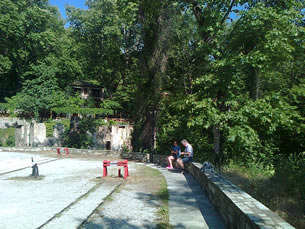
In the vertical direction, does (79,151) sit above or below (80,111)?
below

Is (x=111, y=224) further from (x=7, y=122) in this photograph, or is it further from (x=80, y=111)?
(x=7, y=122)

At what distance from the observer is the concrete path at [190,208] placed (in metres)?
5.66

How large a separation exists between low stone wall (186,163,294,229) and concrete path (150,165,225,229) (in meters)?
0.18

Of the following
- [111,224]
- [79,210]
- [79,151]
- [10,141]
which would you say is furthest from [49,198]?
[10,141]

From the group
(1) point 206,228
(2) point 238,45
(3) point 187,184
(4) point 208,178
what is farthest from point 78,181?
(2) point 238,45

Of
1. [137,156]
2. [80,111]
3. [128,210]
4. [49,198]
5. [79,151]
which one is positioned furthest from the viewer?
[80,111]

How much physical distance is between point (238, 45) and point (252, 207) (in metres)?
9.39

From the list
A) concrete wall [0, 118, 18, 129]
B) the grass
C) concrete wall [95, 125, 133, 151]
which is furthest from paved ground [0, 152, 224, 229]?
concrete wall [0, 118, 18, 129]

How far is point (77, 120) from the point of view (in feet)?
86.7

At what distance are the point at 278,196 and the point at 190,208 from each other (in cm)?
200

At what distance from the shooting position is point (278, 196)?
6.74 m

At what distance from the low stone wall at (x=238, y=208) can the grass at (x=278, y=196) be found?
77 centimetres

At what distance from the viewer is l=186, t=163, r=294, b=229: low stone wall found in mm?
3996

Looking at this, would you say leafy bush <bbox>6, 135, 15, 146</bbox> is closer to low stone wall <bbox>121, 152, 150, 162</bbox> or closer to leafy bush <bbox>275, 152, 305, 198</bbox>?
low stone wall <bbox>121, 152, 150, 162</bbox>
